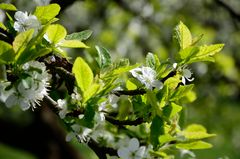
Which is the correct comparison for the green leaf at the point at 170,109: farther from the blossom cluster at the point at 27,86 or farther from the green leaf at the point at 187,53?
the blossom cluster at the point at 27,86

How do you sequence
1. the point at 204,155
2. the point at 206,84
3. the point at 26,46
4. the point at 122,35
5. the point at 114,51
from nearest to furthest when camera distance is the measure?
the point at 26,46, the point at 206,84, the point at 114,51, the point at 122,35, the point at 204,155

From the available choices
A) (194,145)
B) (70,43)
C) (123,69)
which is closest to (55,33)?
(70,43)

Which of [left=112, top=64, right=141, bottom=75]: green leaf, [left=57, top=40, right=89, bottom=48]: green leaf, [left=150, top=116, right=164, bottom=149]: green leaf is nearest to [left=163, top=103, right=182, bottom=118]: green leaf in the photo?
[left=150, top=116, right=164, bottom=149]: green leaf

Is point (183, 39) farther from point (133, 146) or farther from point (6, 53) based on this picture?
point (6, 53)

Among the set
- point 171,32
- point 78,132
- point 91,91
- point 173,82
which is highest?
point 173,82

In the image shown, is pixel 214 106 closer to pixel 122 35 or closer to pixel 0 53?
pixel 122 35

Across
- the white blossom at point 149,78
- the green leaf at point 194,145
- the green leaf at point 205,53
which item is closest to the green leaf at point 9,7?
the white blossom at point 149,78

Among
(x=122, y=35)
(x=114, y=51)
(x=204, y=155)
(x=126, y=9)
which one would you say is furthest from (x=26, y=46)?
(x=204, y=155)
